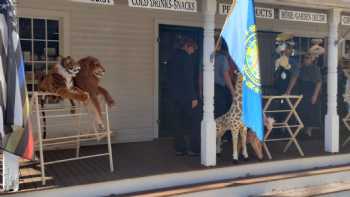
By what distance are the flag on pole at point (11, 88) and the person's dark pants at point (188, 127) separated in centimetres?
250

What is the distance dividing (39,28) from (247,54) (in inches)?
134

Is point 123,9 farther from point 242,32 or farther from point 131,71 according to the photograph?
point 242,32

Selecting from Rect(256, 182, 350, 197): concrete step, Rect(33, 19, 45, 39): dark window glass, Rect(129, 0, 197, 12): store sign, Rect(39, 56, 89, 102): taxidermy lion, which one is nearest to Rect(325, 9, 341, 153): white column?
Rect(256, 182, 350, 197): concrete step

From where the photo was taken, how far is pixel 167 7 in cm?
562

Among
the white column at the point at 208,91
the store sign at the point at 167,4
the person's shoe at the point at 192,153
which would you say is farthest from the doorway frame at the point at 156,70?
the white column at the point at 208,91

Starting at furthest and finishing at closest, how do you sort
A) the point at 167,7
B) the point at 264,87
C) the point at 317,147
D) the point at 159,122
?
1. the point at 264,87
2. the point at 159,122
3. the point at 317,147
4. the point at 167,7

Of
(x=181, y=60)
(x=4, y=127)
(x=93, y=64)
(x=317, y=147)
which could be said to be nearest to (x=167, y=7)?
(x=181, y=60)

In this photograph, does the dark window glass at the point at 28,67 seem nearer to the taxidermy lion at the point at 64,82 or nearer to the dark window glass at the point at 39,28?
the dark window glass at the point at 39,28

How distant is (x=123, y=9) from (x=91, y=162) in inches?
111

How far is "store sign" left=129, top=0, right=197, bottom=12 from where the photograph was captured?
5.44 metres

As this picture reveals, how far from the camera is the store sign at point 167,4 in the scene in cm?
544

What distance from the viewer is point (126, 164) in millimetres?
5844

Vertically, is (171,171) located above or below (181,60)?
below

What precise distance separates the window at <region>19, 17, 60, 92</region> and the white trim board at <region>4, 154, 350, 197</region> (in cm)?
263
